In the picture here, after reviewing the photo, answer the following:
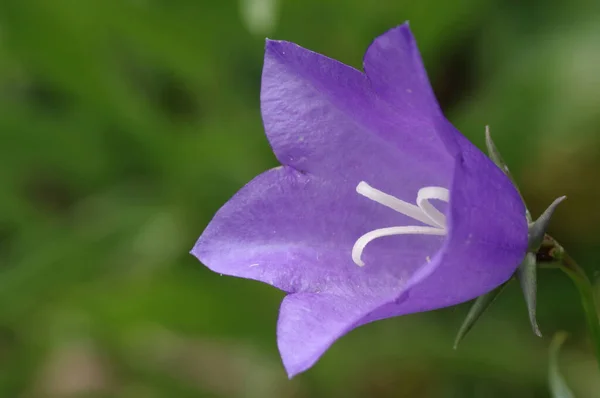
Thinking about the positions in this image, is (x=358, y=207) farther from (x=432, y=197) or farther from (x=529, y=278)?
(x=529, y=278)

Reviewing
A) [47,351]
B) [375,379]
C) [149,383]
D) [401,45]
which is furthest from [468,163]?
[47,351]

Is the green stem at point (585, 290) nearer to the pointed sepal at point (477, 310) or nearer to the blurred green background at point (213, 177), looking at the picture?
the pointed sepal at point (477, 310)

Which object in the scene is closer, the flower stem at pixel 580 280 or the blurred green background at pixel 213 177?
the flower stem at pixel 580 280

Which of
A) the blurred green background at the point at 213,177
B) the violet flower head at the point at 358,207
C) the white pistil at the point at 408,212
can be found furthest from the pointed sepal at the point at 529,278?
the blurred green background at the point at 213,177

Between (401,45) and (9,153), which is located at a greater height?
(401,45)

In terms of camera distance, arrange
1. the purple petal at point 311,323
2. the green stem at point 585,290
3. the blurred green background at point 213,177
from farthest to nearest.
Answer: the blurred green background at point 213,177 → the green stem at point 585,290 → the purple petal at point 311,323

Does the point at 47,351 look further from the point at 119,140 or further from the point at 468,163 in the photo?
the point at 468,163

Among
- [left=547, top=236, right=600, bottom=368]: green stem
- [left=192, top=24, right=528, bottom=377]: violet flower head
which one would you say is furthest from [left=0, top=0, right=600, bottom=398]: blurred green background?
[left=547, top=236, right=600, bottom=368]: green stem
